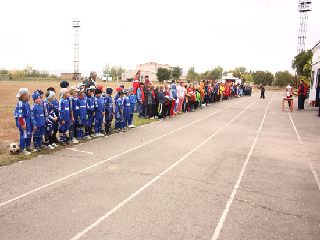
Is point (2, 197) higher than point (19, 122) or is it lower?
lower

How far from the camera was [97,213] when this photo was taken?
14.4 feet

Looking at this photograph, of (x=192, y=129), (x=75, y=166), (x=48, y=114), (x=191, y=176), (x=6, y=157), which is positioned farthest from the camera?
(x=192, y=129)

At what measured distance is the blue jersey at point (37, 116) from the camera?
7438 millimetres

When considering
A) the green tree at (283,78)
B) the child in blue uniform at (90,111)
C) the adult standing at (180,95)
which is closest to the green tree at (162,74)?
the green tree at (283,78)

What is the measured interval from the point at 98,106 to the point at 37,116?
2.52 metres

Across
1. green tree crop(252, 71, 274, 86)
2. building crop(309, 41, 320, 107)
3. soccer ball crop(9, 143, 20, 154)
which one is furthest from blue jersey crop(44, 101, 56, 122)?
green tree crop(252, 71, 274, 86)

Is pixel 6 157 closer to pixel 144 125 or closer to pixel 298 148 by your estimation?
pixel 144 125

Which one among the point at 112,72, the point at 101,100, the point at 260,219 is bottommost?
the point at 260,219

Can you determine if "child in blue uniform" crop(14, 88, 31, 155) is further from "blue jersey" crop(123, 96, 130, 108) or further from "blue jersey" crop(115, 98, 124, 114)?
"blue jersey" crop(123, 96, 130, 108)

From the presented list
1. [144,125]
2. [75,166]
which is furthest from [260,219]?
[144,125]

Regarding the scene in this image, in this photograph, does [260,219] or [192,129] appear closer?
[260,219]

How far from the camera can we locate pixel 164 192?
17.2 ft

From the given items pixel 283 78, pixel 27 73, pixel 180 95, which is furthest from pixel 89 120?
pixel 27 73

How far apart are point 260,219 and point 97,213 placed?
9.00 feet
